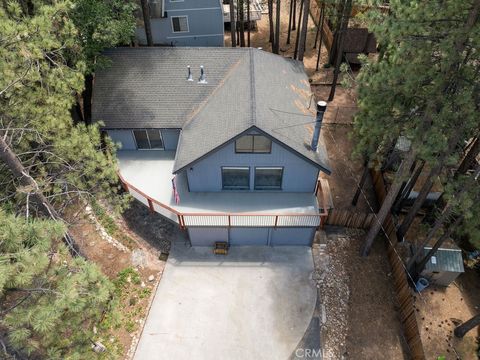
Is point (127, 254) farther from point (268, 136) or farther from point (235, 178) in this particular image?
point (268, 136)

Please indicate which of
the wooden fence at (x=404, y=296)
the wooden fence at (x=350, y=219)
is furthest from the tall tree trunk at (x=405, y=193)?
the wooden fence at (x=350, y=219)

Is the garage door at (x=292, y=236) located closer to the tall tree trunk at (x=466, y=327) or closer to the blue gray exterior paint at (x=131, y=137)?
the tall tree trunk at (x=466, y=327)

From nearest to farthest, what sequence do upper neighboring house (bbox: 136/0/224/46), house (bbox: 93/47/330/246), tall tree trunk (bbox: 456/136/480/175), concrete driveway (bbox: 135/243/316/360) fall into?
concrete driveway (bbox: 135/243/316/360), tall tree trunk (bbox: 456/136/480/175), house (bbox: 93/47/330/246), upper neighboring house (bbox: 136/0/224/46)

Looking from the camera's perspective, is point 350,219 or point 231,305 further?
point 350,219

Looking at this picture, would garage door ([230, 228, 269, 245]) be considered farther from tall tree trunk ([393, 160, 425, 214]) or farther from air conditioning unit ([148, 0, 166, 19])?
air conditioning unit ([148, 0, 166, 19])

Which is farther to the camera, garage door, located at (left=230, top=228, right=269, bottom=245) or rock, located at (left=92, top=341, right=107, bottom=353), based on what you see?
garage door, located at (left=230, top=228, right=269, bottom=245)

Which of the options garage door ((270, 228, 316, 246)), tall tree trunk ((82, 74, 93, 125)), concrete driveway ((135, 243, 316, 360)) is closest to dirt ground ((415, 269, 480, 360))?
concrete driveway ((135, 243, 316, 360))

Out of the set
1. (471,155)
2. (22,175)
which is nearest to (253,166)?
(22,175)

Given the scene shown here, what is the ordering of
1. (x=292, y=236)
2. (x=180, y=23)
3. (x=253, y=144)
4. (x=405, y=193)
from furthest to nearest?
(x=180, y=23)
(x=405, y=193)
(x=292, y=236)
(x=253, y=144)
